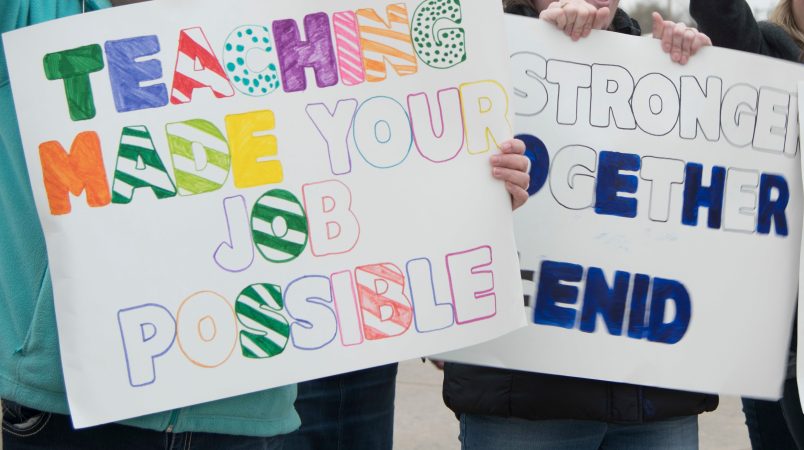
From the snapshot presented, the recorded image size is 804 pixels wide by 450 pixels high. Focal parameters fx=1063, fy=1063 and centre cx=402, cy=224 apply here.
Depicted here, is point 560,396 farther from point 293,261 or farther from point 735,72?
point 735,72

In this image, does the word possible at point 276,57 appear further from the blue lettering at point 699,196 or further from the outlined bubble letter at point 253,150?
the blue lettering at point 699,196

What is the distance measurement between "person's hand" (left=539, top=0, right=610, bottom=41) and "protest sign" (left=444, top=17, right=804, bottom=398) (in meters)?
0.03

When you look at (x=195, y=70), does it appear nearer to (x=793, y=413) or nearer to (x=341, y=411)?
(x=341, y=411)

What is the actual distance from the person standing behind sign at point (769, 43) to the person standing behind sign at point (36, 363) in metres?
1.35

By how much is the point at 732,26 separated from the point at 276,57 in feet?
3.79

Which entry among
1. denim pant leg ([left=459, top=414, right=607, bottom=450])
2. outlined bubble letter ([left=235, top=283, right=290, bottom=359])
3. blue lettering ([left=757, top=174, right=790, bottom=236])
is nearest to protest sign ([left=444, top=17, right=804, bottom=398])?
blue lettering ([left=757, top=174, right=790, bottom=236])

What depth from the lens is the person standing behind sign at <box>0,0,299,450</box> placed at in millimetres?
1681

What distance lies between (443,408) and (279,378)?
2783 mm

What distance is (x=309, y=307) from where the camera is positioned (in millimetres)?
1872

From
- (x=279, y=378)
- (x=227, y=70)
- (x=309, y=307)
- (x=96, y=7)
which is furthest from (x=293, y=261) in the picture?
(x=96, y=7)

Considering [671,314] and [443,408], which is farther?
[443,408]

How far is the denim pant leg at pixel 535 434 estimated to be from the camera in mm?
2139

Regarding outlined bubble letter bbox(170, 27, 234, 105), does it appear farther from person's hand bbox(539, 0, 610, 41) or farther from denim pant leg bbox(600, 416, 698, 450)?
denim pant leg bbox(600, 416, 698, 450)

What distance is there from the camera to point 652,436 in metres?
2.18
